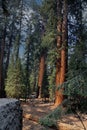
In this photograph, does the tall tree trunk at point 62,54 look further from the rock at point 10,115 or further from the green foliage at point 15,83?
the rock at point 10,115

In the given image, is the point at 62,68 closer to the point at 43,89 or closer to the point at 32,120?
the point at 32,120

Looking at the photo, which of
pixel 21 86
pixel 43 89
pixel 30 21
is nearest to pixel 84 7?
pixel 21 86

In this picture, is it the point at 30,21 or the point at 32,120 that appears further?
the point at 30,21

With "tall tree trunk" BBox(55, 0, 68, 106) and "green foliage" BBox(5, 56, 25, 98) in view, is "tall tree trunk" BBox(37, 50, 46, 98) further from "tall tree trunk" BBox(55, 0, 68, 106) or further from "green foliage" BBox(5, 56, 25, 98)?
"tall tree trunk" BBox(55, 0, 68, 106)

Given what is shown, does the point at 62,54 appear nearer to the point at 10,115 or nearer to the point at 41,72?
the point at 41,72

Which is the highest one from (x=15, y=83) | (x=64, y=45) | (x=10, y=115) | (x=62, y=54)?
(x=64, y=45)

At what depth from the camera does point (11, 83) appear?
20.9 m

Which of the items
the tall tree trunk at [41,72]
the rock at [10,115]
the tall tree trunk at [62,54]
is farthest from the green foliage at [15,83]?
the rock at [10,115]

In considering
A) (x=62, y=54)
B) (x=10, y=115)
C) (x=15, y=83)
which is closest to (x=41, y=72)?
(x=15, y=83)

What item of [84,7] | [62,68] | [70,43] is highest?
[84,7]

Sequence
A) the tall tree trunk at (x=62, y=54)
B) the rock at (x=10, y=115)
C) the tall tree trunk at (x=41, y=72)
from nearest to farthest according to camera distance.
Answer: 1. the rock at (x=10, y=115)
2. the tall tree trunk at (x=62, y=54)
3. the tall tree trunk at (x=41, y=72)

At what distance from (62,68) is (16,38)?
1831 cm

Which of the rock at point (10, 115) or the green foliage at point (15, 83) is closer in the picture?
the rock at point (10, 115)

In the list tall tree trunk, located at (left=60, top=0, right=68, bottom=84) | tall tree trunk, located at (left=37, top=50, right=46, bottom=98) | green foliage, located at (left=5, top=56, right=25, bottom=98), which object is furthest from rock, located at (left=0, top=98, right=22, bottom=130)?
tall tree trunk, located at (left=37, top=50, right=46, bottom=98)
